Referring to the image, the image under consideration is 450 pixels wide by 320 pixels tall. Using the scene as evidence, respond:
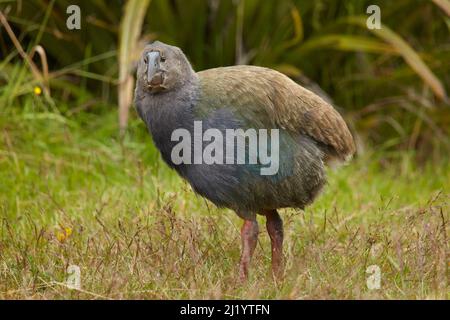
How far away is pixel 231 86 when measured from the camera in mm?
3592

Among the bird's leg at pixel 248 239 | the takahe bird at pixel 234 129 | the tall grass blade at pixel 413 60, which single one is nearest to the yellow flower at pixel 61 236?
the takahe bird at pixel 234 129

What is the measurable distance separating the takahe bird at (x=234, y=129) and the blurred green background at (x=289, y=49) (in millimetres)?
2356

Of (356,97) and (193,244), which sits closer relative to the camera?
(193,244)

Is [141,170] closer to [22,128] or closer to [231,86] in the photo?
[22,128]

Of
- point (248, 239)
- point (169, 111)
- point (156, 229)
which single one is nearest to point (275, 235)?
point (248, 239)

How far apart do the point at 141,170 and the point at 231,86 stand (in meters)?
1.42

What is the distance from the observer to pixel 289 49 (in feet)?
21.8

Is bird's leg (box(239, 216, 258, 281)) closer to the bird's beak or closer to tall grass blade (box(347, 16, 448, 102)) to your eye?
the bird's beak

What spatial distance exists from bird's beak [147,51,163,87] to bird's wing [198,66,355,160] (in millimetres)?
191

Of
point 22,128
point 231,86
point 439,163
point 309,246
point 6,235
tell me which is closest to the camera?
point 231,86


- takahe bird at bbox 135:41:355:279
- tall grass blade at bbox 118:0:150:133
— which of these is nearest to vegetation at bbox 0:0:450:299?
tall grass blade at bbox 118:0:150:133

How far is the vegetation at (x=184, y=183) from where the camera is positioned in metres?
3.61

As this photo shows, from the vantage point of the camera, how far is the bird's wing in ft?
11.7
